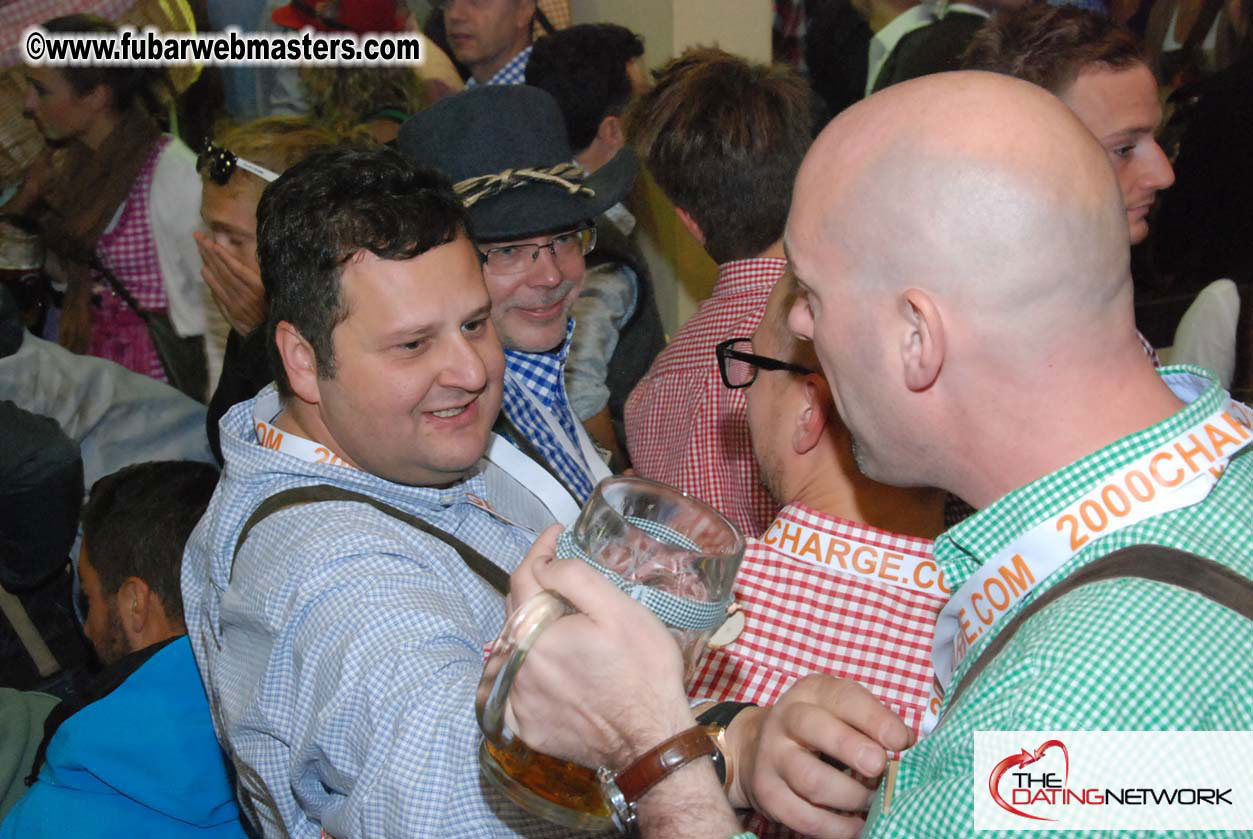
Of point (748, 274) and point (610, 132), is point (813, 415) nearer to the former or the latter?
point (748, 274)

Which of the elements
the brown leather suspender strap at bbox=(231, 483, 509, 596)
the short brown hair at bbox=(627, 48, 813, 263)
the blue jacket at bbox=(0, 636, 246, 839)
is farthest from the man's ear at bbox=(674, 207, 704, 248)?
the blue jacket at bbox=(0, 636, 246, 839)

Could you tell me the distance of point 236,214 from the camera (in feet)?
10.1

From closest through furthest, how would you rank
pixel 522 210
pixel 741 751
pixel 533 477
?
1. pixel 741 751
2. pixel 533 477
3. pixel 522 210

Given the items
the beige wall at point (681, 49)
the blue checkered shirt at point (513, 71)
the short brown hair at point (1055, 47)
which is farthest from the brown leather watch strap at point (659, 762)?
the blue checkered shirt at point (513, 71)

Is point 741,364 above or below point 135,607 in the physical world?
above

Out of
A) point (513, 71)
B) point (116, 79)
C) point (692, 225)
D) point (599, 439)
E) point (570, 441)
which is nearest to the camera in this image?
→ point (570, 441)

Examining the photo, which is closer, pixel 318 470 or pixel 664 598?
pixel 664 598

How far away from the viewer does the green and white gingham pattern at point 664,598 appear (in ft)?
3.79

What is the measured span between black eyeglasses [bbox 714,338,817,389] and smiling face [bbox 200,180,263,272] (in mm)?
1508

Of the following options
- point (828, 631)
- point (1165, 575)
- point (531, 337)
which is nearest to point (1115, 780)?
point (1165, 575)

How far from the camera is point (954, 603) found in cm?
122

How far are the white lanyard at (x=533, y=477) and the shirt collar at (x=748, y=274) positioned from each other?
2.66 feet

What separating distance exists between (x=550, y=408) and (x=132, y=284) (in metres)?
1.93

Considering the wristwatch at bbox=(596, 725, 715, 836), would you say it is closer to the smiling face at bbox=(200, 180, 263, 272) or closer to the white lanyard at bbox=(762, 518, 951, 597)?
the white lanyard at bbox=(762, 518, 951, 597)
